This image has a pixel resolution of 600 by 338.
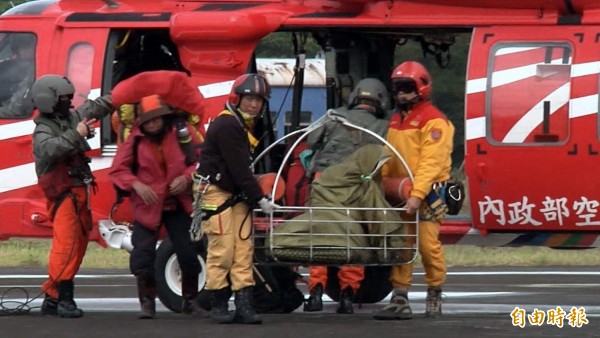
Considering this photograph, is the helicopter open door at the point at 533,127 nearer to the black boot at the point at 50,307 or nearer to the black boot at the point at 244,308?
the black boot at the point at 244,308

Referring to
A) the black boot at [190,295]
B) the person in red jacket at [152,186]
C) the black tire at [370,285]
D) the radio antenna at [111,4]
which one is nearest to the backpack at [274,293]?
the black tire at [370,285]

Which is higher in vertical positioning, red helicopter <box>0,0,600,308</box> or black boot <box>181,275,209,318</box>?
red helicopter <box>0,0,600,308</box>

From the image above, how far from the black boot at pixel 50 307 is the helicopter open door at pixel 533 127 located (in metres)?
3.46

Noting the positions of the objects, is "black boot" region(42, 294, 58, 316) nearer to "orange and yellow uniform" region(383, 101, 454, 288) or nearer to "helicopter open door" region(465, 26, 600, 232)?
"orange and yellow uniform" region(383, 101, 454, 288)

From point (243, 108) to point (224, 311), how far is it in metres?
1.50

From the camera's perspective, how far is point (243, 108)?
10805 mm

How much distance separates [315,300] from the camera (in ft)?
39.8

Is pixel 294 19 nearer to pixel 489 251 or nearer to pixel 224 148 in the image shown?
pixel 224 148

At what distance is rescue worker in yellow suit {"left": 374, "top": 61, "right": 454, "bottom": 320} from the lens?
10953mm

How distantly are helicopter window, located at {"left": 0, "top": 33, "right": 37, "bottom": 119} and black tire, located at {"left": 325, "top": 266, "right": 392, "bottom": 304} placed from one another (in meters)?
2.98

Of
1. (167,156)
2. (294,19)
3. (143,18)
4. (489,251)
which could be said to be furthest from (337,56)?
(489,251)

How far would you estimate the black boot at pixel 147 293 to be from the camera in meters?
11.2

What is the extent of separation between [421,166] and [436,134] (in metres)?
0.28

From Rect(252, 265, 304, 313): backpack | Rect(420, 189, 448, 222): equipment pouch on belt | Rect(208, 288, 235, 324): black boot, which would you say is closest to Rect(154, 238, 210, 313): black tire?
Rect(252, 265, 304, 313): backpack
